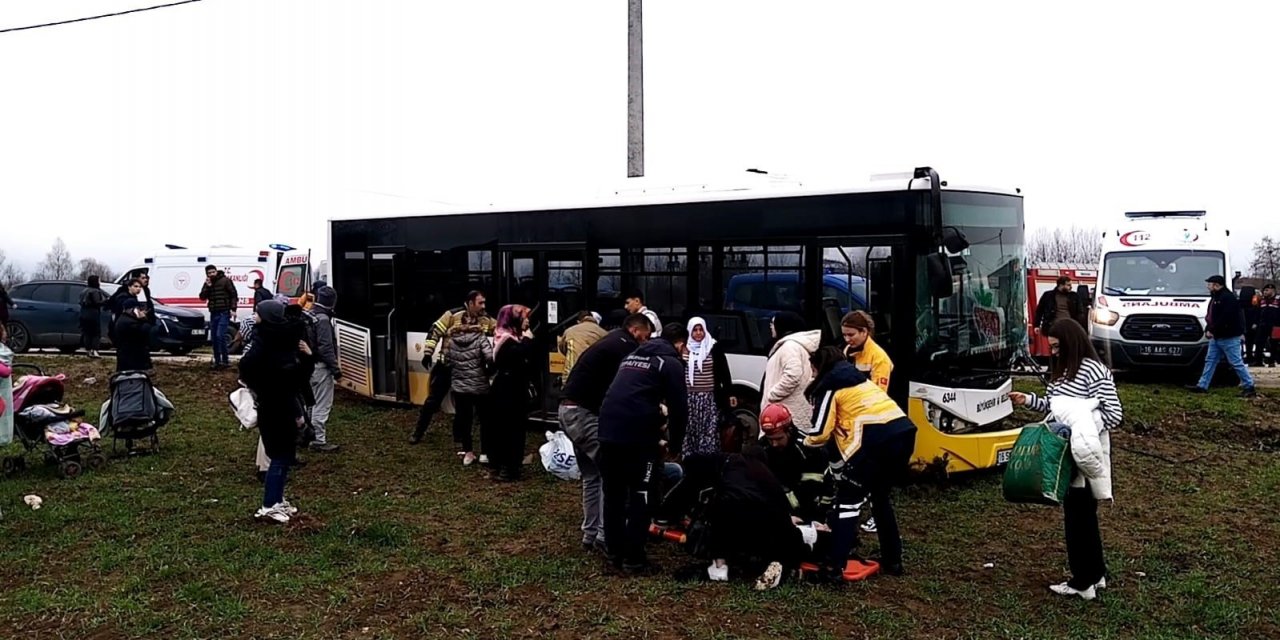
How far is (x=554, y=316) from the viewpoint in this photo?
37.8 feet

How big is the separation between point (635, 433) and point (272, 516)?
3.27 meters

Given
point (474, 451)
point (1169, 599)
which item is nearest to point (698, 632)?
point (1169, 599)

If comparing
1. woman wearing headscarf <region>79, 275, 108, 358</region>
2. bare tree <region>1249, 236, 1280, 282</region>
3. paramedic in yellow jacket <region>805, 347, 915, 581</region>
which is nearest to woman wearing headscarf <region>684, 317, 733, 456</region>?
paramedic in yellow jacket <region>805, 347, 915, 581</region>

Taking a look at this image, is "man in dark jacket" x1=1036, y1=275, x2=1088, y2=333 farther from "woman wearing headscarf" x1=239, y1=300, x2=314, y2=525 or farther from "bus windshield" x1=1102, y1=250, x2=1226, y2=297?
"woman wearing headscarf" x1=239, y1=300, x2=314, y2=525

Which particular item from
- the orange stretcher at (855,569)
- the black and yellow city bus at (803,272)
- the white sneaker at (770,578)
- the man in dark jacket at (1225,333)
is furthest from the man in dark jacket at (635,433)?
the man in dark jacket at (1225,333)

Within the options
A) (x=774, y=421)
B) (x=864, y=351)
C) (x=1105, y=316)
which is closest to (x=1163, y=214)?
(x=1105, y=316)

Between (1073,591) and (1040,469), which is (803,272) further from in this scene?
(1073,591)

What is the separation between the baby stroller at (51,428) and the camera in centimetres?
952

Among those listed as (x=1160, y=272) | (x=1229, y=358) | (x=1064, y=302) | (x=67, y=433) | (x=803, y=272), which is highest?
(x=803, y=272)

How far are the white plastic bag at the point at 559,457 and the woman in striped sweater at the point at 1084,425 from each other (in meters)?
Result: 4.40

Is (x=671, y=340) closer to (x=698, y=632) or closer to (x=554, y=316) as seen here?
(x=698, y=632)

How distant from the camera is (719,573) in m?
6.56

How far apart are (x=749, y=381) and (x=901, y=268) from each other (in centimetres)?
186

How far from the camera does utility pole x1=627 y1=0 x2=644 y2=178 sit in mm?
16516
